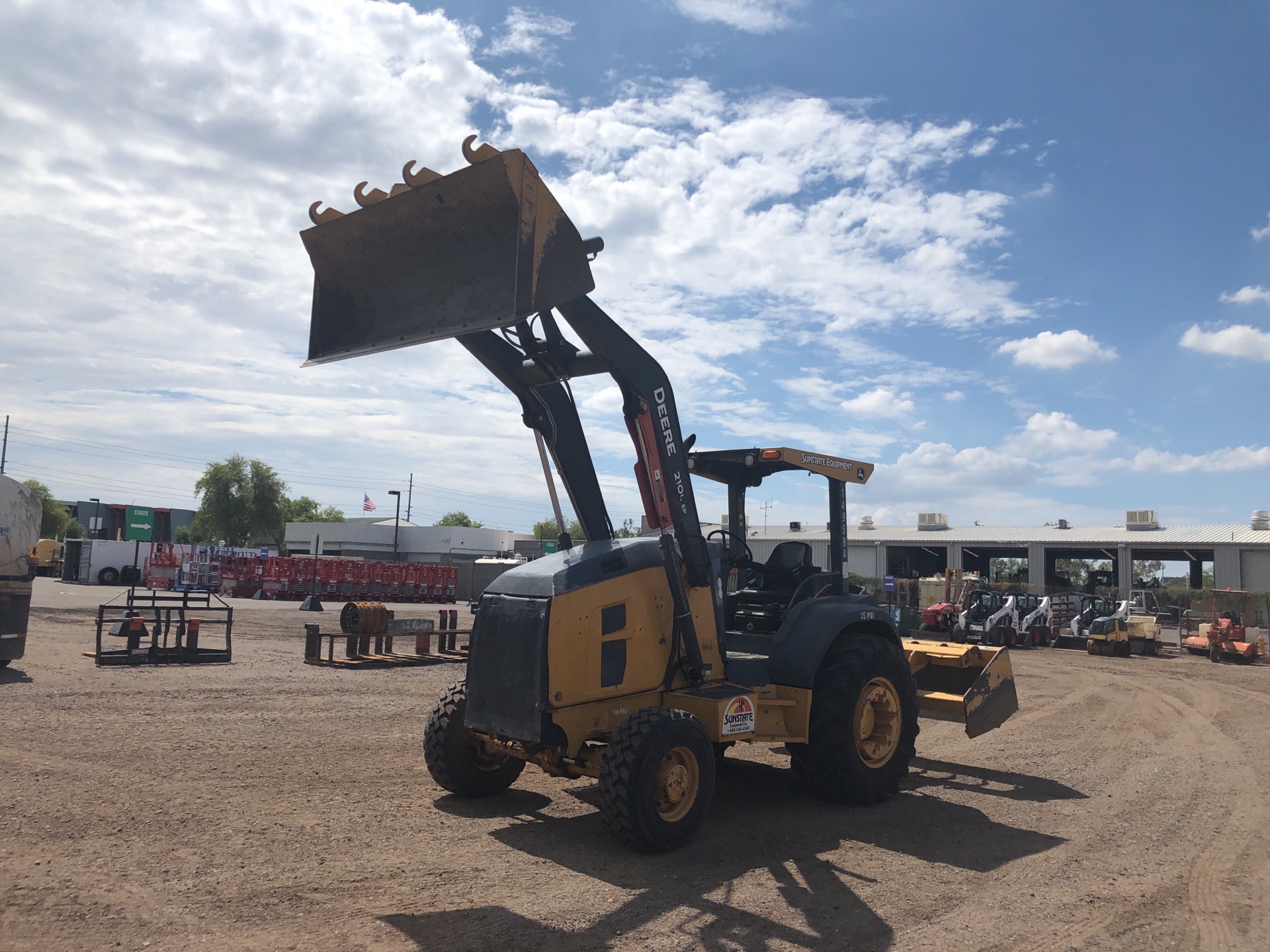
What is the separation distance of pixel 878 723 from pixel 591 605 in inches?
126

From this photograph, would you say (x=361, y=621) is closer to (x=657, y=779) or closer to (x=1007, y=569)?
(x=657, y=779)

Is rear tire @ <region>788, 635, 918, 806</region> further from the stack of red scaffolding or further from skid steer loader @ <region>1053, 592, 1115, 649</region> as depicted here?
the stack of red scaffolding

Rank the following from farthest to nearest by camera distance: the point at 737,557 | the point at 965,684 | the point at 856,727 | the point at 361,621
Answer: the point at 361,621 < the point at 965,684 < the point at 737,557 < the point at 856,727

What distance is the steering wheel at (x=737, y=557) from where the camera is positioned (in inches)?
317

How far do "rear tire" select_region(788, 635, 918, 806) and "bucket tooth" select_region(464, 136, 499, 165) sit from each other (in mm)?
4707

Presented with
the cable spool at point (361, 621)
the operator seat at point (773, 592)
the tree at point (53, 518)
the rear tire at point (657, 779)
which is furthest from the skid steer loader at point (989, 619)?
the tree at point (53, 518)

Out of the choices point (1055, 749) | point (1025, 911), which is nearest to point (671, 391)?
point (1025, 911)

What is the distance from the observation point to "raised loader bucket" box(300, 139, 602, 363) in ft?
19.3

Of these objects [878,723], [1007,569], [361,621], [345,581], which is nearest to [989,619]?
[361,621]

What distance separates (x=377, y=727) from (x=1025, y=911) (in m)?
7.49

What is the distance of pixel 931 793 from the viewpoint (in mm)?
8328

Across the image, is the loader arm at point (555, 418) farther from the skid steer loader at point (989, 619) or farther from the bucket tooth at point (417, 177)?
the skid steer loader at point (989, 619)

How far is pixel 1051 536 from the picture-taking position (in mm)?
50094

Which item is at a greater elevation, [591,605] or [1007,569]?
[591,605]
